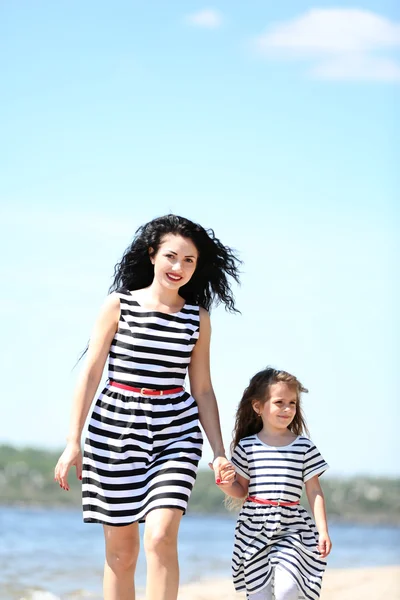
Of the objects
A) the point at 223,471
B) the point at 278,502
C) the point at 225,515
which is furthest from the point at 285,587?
the point at 225,515

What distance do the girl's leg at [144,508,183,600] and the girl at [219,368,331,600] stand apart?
16.4 inches

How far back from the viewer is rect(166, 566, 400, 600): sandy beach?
731 cm

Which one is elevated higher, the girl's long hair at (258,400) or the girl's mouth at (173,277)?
the girl's mouth at (173,277)

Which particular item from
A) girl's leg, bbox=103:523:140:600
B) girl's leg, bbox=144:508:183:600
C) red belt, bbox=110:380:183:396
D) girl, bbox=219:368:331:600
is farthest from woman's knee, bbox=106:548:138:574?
red belt, bbox=110:380:183:396

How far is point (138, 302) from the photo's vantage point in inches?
185

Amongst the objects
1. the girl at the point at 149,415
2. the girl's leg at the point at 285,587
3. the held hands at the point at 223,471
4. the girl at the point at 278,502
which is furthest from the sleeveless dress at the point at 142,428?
the girl's leg at the point at 285,587

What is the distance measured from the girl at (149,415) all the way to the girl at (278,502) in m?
0.25

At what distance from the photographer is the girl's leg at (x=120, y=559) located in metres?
4.46

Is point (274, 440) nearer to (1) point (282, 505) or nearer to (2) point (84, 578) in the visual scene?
(1) point (282, 505)
